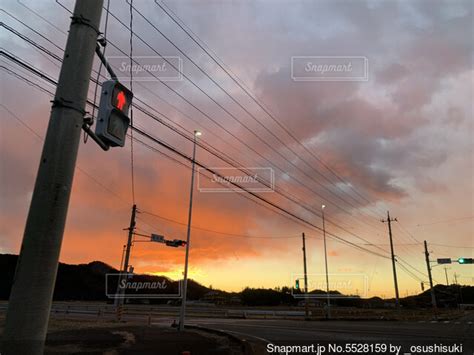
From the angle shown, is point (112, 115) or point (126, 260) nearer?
point (112, 115)

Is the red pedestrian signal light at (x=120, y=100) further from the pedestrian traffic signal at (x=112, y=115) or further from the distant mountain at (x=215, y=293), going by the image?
the distant mountain at (x=215, y=293)

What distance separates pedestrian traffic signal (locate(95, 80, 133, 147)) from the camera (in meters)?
3.12

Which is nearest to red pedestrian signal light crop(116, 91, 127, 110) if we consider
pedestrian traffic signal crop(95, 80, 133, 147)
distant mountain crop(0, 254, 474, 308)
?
pedestrian traffic signal crop(95, 80, 133, 147)

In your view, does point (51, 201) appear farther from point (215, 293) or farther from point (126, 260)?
point (215, 293)

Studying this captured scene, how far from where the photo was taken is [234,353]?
11.3 m

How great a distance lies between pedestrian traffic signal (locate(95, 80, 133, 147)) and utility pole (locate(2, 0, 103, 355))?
0.52 ft

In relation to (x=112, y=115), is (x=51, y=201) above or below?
below

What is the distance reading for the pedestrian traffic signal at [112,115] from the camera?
3.12m

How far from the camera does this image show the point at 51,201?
272 cm

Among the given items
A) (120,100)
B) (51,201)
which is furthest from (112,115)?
(51,201)

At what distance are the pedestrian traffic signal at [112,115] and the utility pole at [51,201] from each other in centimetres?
16

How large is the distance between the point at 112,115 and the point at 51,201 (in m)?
0.95

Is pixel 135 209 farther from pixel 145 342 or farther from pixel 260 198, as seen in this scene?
pixel 145 342

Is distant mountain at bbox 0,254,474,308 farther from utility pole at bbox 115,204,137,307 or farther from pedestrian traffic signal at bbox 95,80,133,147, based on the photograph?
pedestrian traffic signal at bbox 95,80,133,147
